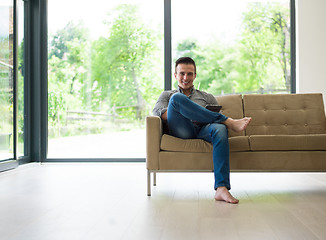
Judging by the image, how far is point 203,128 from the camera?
2.79 metres

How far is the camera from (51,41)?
16.5 ft

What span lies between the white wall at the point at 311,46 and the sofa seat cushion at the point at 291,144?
196 cm

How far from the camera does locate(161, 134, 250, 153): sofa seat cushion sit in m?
2.71

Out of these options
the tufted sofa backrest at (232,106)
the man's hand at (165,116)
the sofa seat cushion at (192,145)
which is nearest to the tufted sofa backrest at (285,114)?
the tufted sofa backrest at (232,106)

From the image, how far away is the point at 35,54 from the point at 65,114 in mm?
897

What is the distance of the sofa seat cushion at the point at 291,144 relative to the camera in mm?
2730

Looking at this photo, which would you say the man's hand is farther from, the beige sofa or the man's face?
the man's face

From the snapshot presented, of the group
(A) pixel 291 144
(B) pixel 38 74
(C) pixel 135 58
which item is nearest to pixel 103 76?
(C) pixel 135 58

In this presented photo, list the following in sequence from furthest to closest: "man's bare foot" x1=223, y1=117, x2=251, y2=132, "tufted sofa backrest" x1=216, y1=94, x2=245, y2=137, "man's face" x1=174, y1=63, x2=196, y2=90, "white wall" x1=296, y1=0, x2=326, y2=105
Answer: "white wall" x1=296, y1=0, x2=326, y2=105
"tufted sofa backrest" x1=216, y1=94, x2=245, y2=137
"man's face" x1=174, y1=63, x2=196, y2=90
"man's bare foot" x1=223, y1=117, x2=251, y2=132

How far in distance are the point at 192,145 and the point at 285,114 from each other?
112 centimetres

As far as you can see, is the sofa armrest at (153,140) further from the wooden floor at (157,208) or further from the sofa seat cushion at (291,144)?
the sofa seat cushion at (291,144)

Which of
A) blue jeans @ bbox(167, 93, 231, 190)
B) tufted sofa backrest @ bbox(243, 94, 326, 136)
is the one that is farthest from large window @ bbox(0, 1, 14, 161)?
tufted sofa backrest @ bbox(243, 94, 326, 136)

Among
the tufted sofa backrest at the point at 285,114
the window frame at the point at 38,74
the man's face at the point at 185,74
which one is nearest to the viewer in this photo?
the man's face at the point at 185,74

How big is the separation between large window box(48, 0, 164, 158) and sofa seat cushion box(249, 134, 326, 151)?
235 centimetres
